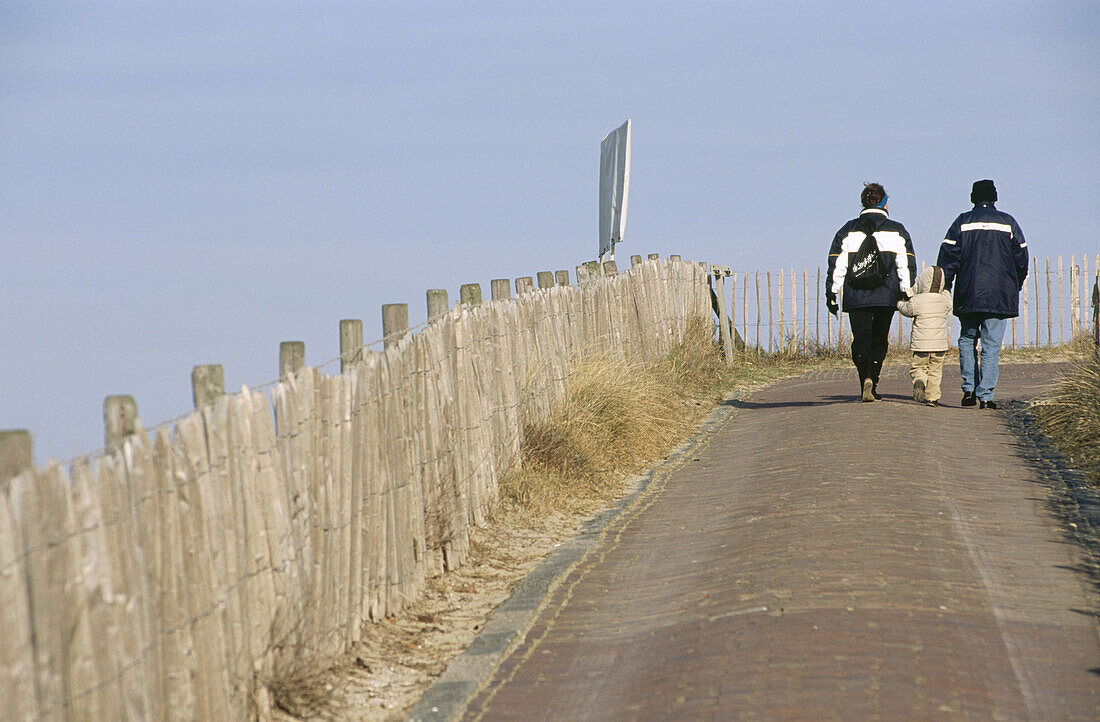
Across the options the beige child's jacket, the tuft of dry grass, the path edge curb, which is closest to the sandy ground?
the path edge curb

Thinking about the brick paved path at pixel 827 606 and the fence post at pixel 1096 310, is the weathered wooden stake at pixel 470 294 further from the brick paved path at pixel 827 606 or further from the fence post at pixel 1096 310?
the fence post at pixel 1096 310

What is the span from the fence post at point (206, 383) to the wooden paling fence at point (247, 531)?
0.20ft

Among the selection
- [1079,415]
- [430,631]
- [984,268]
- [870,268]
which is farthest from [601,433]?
[430,631]

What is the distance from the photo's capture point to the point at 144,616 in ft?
12.8

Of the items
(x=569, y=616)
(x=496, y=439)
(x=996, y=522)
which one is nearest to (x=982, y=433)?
(x=996, y=522)

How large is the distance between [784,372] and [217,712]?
1419 centimetres

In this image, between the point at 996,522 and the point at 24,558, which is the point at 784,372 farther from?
the point at 24,558

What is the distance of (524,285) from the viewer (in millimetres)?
9492

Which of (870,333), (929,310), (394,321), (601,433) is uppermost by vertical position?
(394,321)

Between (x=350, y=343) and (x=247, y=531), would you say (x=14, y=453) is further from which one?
(x=350, y=343)

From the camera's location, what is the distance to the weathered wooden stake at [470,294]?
8203mm

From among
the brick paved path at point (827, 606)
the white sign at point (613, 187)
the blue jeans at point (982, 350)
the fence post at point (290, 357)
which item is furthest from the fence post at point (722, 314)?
the fence post at point (290, 357)

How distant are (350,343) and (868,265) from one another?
6762 mm

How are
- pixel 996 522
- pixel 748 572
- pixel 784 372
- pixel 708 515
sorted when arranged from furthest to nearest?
pixel 784 372
pixel 708 515
pixel 996 522
pixel 748 572
